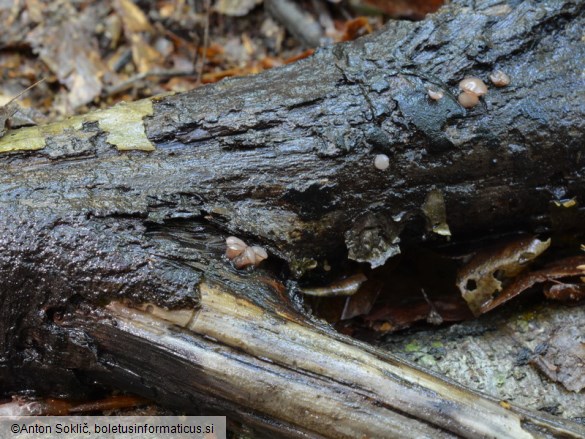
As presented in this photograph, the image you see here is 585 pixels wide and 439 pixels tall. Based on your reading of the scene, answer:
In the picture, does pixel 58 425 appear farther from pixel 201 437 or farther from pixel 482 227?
pixel 482 227

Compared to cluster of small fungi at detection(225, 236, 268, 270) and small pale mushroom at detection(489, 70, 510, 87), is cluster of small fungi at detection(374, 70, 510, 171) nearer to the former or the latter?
small pale mushroom at detection(489, 70, 510, 87)

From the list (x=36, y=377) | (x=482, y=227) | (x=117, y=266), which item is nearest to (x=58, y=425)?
(x=36, y=377)

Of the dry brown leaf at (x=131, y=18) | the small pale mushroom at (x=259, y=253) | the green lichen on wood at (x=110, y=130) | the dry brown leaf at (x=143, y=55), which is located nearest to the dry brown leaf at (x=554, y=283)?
the small pale mushroom at (x=259, y=253)

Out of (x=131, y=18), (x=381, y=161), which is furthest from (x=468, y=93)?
(x=131, y=18)

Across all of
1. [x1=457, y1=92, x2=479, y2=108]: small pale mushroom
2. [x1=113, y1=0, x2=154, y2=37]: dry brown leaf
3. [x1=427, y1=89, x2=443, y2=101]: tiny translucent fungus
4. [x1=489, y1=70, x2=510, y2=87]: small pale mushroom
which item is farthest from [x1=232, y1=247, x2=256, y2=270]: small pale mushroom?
[x1=113, y1=0, x2=154, y2=37]: dry brown leaf

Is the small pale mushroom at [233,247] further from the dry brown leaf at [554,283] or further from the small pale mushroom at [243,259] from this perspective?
the dry brown leaf at [554,283]

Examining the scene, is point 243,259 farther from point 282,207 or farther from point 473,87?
point 473,87

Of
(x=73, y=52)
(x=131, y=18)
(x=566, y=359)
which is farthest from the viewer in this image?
(x=131, y=18)
